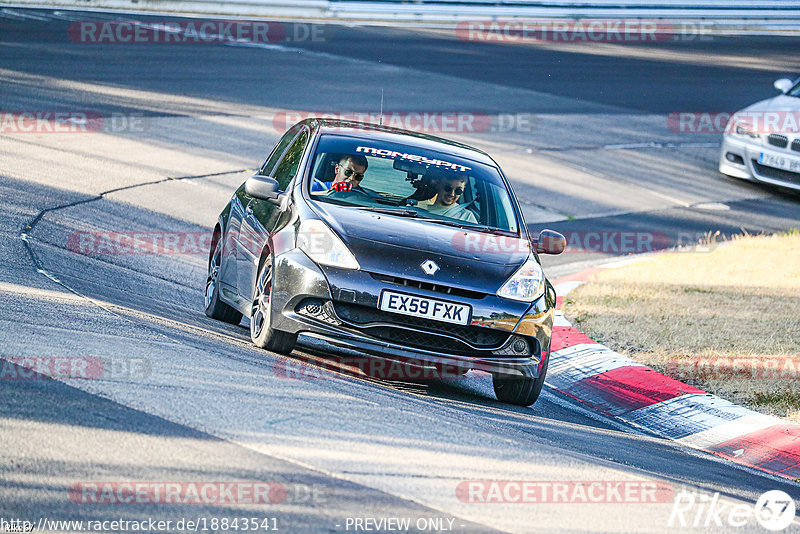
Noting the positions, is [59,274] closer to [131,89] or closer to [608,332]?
[608,332]

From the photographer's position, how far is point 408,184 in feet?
25.9

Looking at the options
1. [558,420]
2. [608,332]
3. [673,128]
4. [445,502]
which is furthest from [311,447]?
[673,128]

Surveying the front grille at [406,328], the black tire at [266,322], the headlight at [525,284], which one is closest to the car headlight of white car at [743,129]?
the headlight at [525,284]

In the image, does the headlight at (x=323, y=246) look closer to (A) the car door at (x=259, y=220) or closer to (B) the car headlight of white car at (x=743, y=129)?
(A) the car door at (x=259, y=220)

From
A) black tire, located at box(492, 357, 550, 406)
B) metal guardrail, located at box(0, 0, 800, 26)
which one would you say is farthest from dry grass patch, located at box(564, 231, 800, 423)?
metal guardrail, located at box(0, 0, 800, 26)

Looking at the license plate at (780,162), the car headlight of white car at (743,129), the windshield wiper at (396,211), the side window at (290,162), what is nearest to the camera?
the windshield wiper at (396,211)

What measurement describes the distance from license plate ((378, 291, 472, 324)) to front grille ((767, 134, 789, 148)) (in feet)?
36.5

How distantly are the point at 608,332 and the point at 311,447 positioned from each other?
184 inches

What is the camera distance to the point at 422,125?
Answer: 1753 cm

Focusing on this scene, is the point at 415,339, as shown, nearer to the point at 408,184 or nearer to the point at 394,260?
the point at 394,260

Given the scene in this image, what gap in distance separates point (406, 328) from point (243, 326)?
7.47ft

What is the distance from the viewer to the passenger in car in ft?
25.2

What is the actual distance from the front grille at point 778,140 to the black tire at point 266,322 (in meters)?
11.2

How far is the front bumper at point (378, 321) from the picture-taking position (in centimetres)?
670
